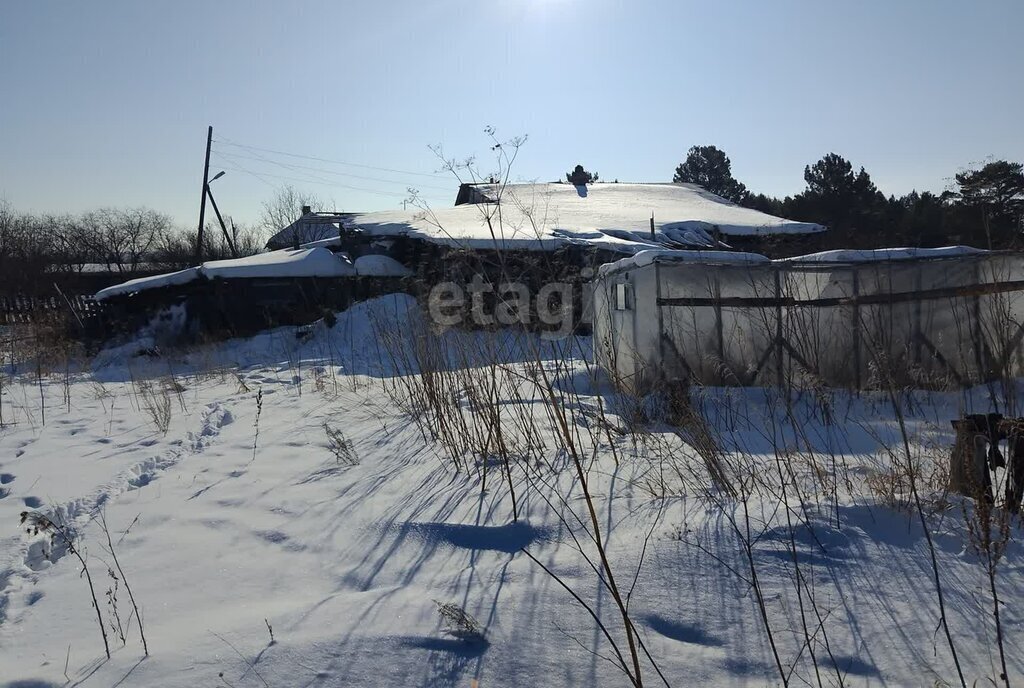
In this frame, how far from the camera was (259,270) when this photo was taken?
55.3ft

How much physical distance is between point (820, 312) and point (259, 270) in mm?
13290

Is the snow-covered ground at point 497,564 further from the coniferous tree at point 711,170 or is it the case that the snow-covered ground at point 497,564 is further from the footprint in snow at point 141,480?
the coniferous tree at point 711,170

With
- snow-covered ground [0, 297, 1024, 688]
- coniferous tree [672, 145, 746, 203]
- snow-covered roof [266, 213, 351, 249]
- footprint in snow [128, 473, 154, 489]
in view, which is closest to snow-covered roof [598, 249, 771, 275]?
snow-covered ground [0, 297, 1024, 688]

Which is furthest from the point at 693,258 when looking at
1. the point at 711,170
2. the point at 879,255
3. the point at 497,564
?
the point at 711,170

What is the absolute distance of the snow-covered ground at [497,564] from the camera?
7.02 ft

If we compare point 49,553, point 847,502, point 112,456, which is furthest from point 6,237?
point 847,502

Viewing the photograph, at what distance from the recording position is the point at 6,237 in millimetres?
34344

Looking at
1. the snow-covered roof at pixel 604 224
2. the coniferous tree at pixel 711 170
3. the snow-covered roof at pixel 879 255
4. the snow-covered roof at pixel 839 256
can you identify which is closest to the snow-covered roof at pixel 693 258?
the snow-covered roof at pixel 839 256

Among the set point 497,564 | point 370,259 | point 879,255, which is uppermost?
point 370,259

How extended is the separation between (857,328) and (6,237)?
3937 centimetres

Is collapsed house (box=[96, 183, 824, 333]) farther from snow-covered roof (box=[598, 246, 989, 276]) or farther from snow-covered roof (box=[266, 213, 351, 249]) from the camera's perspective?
snow-covered roof (box=[598, 246, 989, 276])

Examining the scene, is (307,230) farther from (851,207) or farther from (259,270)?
(851,207)

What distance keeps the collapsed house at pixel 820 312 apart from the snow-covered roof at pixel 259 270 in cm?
1178

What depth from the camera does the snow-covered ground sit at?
7.02 feet
